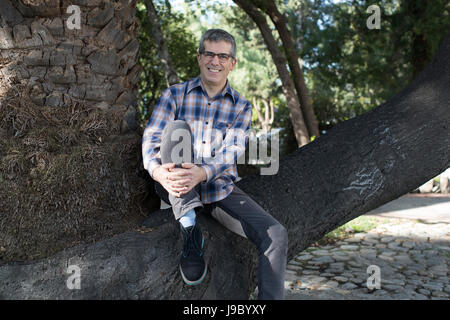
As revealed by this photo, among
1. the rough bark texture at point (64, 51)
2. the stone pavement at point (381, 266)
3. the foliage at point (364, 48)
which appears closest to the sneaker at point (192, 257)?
the rough bark texture at point (64, 51)

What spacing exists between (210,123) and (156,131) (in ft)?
1.23

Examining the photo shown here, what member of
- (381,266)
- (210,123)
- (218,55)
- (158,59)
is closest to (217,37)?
(218,55)

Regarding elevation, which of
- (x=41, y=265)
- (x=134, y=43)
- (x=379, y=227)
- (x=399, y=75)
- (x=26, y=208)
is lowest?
(x=379, y=227)

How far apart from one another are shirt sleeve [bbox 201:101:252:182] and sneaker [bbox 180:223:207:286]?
34cm

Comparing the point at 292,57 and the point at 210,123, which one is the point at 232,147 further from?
the point at 292,57

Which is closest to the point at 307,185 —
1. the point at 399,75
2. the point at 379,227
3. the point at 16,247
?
the point at 16,247

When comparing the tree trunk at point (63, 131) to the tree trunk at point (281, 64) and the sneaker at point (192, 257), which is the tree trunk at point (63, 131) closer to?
the sneaker at point (192, 257)

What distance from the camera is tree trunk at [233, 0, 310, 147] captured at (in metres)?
8.84

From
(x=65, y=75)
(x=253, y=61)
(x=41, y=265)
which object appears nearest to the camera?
(x=41, y=265)

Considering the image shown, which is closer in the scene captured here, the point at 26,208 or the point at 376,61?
the point at 26,208
